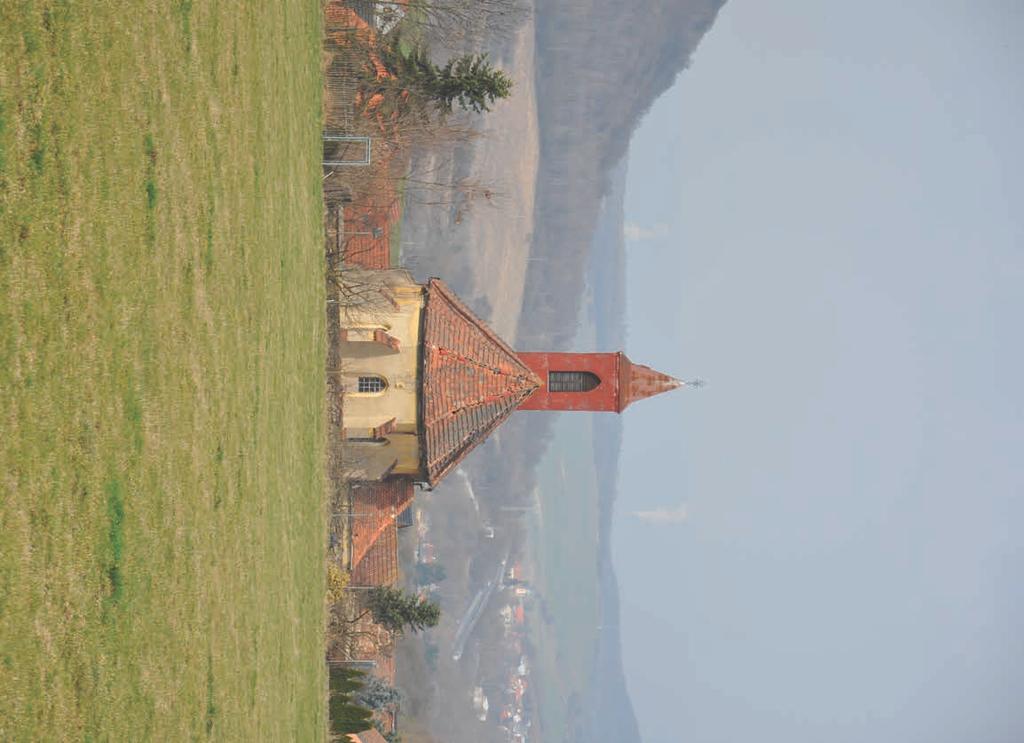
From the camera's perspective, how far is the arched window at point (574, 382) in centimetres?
4138

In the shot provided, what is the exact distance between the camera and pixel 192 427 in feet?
46.6

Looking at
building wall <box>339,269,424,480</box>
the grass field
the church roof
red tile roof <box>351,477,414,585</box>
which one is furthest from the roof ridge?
the grass field

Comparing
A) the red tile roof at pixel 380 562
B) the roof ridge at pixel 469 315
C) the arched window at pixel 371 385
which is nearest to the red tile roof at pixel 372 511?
the red tile roof at pixel 380 562

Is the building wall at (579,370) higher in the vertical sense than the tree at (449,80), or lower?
lower

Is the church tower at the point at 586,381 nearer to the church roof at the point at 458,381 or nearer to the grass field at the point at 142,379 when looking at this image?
the church roof at the point at 458,381

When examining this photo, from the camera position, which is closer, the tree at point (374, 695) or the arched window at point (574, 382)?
the arched window at point (574, 382)

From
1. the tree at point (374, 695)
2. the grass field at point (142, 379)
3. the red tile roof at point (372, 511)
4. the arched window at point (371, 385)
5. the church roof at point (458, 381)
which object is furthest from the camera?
the tree at point (374, 695)

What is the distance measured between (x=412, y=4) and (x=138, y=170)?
106 ft

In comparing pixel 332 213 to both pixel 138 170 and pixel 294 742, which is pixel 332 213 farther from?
pixel 138 170

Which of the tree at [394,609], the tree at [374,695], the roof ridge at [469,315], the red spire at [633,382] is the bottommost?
the tree at [374,695]

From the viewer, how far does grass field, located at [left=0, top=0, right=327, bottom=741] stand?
9523 millimetres

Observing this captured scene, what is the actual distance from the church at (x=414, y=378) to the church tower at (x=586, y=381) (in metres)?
3.80

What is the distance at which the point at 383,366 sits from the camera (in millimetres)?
35000

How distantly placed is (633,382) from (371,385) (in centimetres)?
1051
